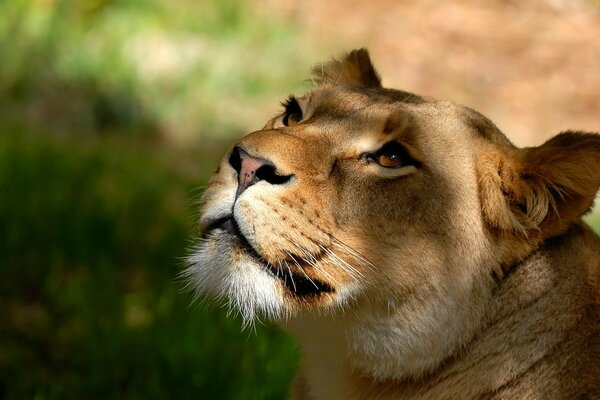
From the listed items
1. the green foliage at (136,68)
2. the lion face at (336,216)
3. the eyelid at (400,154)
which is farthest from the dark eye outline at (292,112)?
the green foliage at (136,68)

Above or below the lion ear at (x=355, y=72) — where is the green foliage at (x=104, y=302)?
below

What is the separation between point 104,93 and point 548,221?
4.78 metres

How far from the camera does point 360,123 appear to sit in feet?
10.5

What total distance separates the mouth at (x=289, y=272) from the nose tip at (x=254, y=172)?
11 centimetres

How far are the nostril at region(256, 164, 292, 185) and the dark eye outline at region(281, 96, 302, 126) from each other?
549mm

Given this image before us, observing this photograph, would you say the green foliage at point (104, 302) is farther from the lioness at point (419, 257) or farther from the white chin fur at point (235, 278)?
the lioness at point (419, 257)

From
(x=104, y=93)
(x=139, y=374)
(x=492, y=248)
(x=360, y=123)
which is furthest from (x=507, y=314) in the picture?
(x=104, y=93)

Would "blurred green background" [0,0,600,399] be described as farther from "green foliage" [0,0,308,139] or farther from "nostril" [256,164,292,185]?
"nostril" [256,164,292,185]

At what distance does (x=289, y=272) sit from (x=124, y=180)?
10.3 feet

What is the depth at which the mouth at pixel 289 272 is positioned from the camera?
9.71 feet

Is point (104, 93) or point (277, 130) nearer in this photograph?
point (277, 130)

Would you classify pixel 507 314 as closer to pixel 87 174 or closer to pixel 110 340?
pixel 110 340

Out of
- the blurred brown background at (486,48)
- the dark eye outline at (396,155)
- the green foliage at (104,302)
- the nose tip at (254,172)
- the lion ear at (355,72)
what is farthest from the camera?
the blurred brown background at (486,48)

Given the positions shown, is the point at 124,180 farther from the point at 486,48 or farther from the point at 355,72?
the point at 486,48
